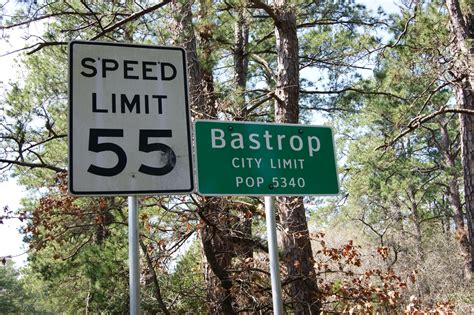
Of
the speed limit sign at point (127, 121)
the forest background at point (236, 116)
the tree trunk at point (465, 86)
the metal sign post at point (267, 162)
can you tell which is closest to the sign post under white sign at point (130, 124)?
the speed limit sign at point (127, 121)

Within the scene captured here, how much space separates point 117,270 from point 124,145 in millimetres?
6464

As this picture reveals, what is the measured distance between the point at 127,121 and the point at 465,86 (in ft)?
25.3

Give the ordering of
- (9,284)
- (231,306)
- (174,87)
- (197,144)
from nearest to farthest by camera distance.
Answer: (174,87)
(197,144)
(231,306)
(9,284)

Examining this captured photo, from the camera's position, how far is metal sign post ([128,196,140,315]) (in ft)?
6.47

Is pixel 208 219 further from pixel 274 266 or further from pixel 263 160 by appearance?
pixel 274 266

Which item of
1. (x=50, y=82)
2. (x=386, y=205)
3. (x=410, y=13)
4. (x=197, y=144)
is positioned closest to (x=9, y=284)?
(x=386, y=205)

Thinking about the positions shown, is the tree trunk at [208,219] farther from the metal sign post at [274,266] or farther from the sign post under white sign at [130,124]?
the sign post under white sign at [130,124]

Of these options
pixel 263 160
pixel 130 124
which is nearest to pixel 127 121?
pixel 130 124

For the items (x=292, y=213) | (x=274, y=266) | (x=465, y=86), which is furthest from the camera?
(x=465, y=86)

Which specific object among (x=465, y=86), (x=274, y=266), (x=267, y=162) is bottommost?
(x=274, y=266)

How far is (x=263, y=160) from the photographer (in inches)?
103

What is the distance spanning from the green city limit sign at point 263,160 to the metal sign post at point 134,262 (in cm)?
48

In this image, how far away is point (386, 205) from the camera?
75.9ft

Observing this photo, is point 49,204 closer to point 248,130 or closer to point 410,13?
point 248,130
